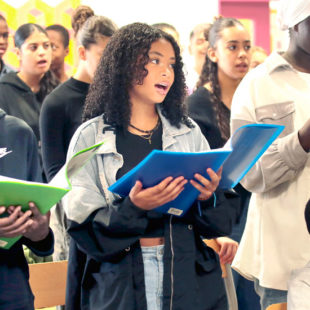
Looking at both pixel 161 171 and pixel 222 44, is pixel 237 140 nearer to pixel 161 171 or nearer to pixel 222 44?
pixel 161 171

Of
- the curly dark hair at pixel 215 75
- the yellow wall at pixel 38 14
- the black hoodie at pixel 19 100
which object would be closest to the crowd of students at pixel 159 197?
the curly dark hair at pixel 215 75

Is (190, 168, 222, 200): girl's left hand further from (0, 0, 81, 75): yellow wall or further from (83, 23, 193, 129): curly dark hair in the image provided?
(0, 0, 81, 75): yellow wall

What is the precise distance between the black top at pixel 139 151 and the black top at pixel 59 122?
2.45ft

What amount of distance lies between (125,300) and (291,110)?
94cm

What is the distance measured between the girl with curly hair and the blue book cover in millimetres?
28

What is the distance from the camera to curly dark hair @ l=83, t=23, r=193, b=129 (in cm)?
212

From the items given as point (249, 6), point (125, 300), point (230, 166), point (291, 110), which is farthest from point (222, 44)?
point (249, 6)

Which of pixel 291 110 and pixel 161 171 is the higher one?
pixel 291 110

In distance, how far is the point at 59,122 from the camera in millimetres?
2861

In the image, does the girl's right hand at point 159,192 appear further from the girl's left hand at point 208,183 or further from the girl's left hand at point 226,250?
the girl's left hand at point 226,250

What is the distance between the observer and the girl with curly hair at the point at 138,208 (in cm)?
189

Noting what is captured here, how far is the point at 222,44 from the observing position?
3.54 meters

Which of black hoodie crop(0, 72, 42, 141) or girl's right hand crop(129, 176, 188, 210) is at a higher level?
black hoodie crop(0, 72, 42, 141)

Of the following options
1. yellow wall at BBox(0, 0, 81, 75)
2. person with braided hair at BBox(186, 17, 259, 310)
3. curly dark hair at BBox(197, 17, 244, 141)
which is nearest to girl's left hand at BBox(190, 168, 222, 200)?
person with braided hair at BBox(186, 17, 259, 310)
